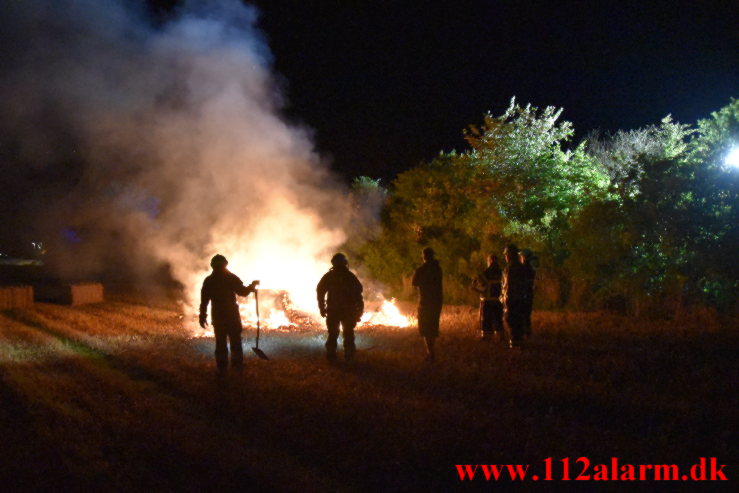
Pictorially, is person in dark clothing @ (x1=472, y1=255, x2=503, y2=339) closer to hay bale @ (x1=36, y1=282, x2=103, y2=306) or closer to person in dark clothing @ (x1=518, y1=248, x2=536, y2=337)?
person in dark clothing @ (x1=518, y1=248, x2=536, y2=337)

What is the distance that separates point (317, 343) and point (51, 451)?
5706mm

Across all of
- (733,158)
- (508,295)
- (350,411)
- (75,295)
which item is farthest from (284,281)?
(733,158)

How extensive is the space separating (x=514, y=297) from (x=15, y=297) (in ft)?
44.9

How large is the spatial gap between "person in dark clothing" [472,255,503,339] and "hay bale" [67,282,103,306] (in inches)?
491

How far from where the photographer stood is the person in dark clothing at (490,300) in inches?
404

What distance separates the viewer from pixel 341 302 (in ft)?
28.8

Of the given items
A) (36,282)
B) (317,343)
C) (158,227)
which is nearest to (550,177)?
(317,343)

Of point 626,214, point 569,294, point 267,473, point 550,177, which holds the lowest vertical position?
point 267,473

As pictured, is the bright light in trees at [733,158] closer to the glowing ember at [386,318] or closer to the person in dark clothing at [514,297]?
the person in dark clothing at [514,297]

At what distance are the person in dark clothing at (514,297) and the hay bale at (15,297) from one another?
43.9 ft

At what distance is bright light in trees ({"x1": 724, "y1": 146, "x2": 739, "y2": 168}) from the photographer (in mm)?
10945

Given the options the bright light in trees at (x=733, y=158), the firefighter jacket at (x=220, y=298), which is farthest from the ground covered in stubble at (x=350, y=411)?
the bright light in trees at (x=733, y=158)

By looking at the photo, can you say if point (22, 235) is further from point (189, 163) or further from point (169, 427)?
point (169, 427)

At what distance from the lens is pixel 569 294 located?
1528 centimetres
